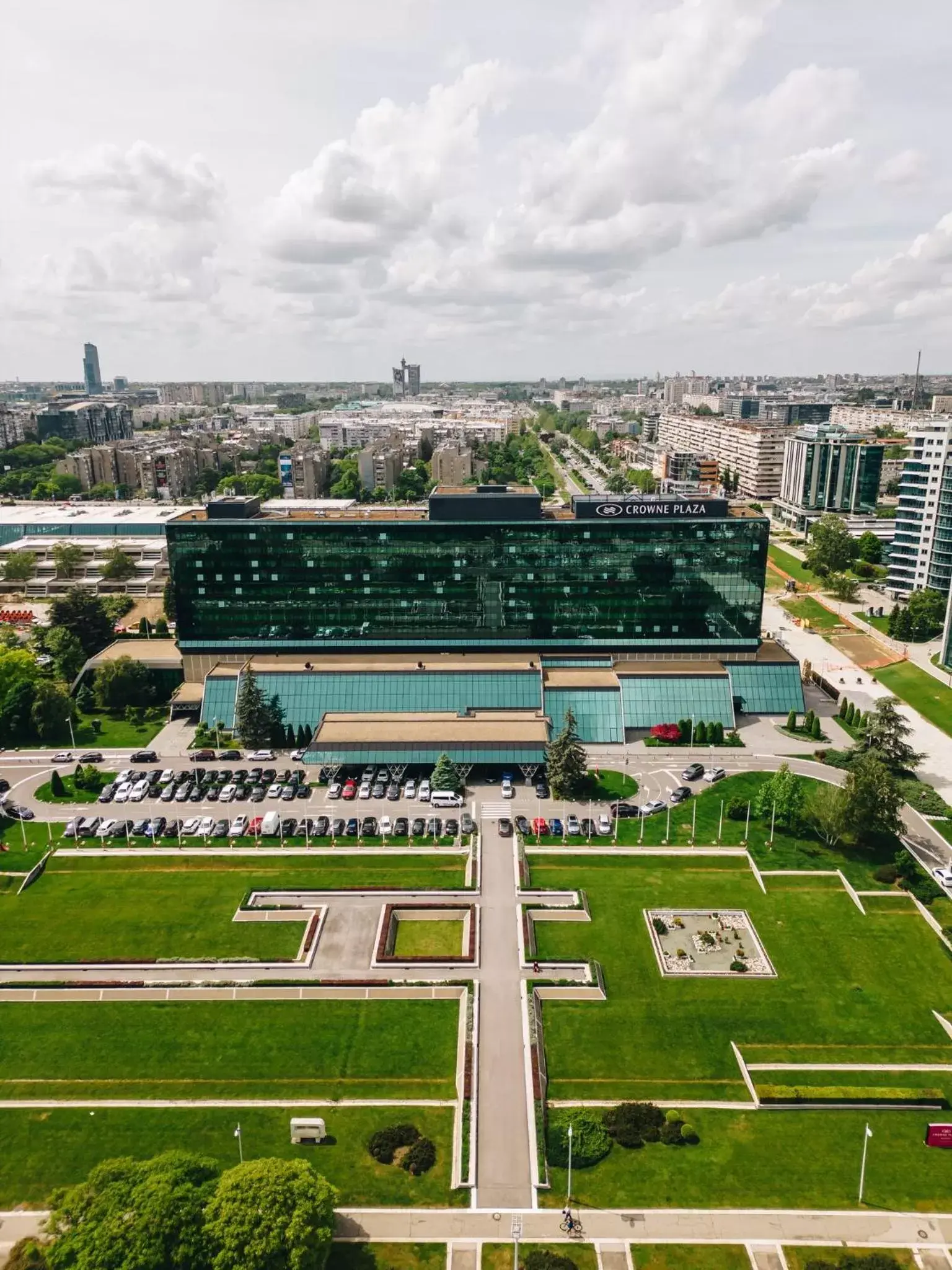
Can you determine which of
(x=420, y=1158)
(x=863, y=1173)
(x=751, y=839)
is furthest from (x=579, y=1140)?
(x=751, y=839)

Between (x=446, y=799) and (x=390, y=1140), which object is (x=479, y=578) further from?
(x=390, y=1140)

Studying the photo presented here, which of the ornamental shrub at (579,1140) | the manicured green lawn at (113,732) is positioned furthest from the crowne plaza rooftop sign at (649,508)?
the ornamental shrub at (579,1140)

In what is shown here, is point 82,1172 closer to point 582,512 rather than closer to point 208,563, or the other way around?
point 208,563

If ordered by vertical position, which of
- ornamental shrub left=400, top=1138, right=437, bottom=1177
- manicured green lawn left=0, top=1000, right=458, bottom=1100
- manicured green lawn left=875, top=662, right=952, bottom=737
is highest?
manicured green lawn left=875, top=662, right=952, bottom=737

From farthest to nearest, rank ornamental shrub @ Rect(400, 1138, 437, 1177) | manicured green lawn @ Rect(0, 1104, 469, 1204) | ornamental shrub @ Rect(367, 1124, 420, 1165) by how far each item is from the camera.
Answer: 1. ornamental shrub @ Rect(367, 1124, 420, 1165)
2. ornamental shrub @ Rect(400, 1138, 437, 1177)
3. manicured green lawn @ Rect(0, 1104, 469, 1204)

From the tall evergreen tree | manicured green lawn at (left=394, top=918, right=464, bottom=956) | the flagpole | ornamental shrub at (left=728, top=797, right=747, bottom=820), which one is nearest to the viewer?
the flagpole

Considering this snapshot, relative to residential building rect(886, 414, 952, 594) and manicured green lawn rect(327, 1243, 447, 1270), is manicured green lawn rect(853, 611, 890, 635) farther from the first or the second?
manicured green lawn rect(327, 1243, 447, 1270)

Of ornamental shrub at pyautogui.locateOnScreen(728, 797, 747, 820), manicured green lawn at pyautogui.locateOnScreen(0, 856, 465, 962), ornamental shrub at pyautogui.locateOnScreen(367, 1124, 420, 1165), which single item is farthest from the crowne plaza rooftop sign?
ornamental shrub at pyautogui.locateOnScreen(367, 1124, 420, 1165)
